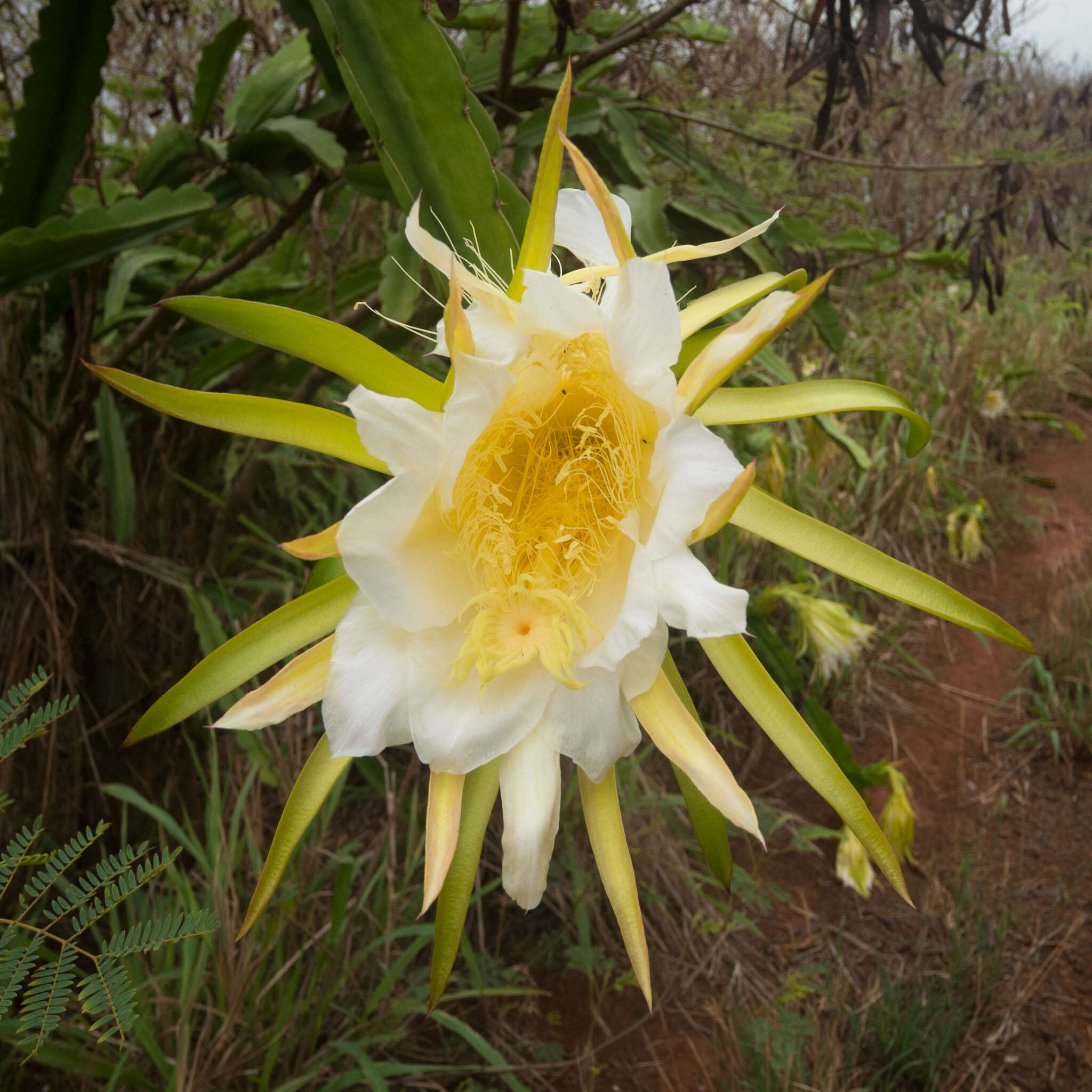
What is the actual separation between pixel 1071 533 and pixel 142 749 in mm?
3243

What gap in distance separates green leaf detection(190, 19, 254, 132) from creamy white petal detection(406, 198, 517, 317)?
0.77 metres

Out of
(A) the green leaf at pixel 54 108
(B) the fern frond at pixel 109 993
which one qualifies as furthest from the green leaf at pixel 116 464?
(B) the fern frond at pixel 109 993

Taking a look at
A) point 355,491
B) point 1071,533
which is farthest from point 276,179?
point 1071,533

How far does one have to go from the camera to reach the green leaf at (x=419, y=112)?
514 millimetres

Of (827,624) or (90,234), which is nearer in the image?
(90,234)

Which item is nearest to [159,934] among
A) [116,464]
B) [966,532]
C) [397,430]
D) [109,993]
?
[109,993]

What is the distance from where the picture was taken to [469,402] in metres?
0.39

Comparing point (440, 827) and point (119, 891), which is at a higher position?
point (440, 827)

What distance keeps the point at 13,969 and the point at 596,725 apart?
350mm

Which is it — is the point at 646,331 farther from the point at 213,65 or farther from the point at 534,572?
the point at 213,65

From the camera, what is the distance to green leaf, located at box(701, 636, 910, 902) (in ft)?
1.38

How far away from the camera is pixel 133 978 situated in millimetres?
1077

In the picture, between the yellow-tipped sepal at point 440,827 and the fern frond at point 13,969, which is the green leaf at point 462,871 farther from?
the fern frond at point 13,969

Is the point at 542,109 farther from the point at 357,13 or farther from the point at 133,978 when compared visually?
the point at 133,978
